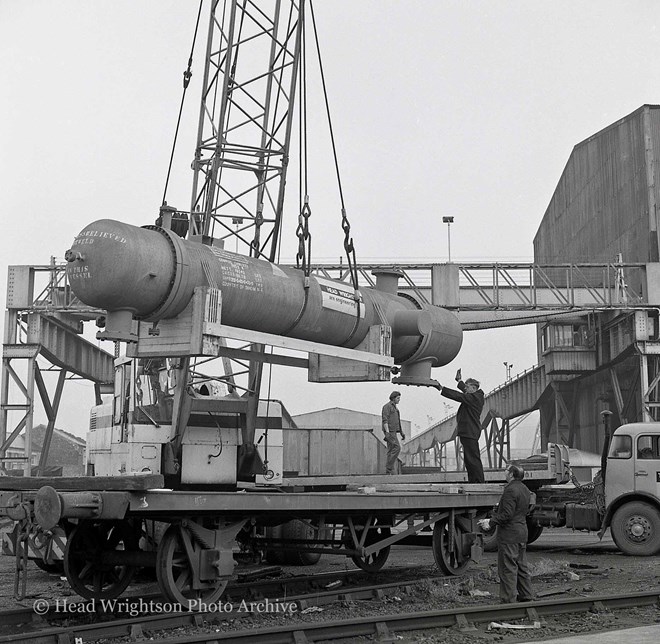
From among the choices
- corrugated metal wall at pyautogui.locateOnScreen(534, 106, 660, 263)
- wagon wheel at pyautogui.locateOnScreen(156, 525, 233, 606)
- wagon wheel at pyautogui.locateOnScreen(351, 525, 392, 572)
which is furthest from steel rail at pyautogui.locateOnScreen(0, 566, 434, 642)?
corrugated metal wall at pyautogui.locateOnScreen(534, 106, 660, 263)

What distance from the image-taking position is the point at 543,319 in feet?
99.9

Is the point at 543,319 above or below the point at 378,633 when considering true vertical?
above

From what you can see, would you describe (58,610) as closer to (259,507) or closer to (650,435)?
(259,507)

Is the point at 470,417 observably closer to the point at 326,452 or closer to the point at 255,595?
the point at 255,595

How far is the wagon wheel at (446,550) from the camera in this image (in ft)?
39.7

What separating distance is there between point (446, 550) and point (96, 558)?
15.0 feet

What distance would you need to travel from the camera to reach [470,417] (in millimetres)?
13508

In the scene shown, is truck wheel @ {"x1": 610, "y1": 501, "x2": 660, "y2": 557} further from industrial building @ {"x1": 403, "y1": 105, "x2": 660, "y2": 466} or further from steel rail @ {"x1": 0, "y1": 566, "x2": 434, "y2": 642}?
industrial building @ {"x1": 403, "y1": 105, "x2": 660, "y2": 466}

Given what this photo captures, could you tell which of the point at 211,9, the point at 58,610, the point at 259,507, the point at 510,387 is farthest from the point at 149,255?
the point at 510,387

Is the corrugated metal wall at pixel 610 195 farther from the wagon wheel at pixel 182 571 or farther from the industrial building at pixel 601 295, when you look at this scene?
the wagon wheel at pixel 182 571

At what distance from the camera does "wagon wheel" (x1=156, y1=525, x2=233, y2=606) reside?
8.95m

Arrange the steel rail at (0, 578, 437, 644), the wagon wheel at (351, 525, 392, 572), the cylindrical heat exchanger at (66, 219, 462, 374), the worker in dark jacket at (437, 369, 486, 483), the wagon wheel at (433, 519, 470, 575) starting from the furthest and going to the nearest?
the worker in dark jacket at (437, 369, 486, 483), the wagon wheel at (351, 525, 392, 572), the wagon wheel at (433, 519, 470, 575), the cylindrical heat exchanger at (66, 219, 462, 374), the steel rail at (0, 578, 437, 644)

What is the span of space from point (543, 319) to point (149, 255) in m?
22.5

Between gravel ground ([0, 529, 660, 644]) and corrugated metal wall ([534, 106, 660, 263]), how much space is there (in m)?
20.4
